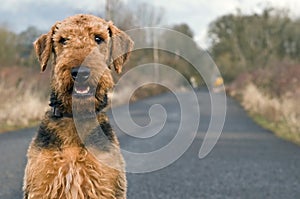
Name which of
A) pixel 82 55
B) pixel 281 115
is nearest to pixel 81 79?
pixel 82 55

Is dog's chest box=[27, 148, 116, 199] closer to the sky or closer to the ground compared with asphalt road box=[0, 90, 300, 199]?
closer to the sky

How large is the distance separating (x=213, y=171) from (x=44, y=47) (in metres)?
4.82

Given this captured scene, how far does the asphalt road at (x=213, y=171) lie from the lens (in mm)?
6512

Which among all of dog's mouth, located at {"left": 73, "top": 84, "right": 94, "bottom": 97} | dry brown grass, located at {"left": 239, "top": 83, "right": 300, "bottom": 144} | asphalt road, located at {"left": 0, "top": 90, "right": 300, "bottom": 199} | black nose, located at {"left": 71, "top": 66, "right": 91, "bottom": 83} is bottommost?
asphalt road, located at {"left": 0, "top": 90, "right": 300, "bottom": 199}

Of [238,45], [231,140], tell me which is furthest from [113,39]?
[238,45]

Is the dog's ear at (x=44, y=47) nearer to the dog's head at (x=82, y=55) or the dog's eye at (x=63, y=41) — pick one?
the dog's head at (x=82, y=55)

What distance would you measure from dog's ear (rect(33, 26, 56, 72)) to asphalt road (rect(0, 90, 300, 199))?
2.49 metres

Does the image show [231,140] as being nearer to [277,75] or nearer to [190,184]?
[190,184]

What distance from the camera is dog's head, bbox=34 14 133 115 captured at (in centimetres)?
365

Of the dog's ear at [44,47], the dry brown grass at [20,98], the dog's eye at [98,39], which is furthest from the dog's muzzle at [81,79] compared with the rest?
the dry brown grass at [20,98]

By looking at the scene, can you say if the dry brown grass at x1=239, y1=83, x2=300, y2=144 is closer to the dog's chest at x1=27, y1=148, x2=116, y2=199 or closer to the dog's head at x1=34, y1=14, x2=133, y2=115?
the dog's head at x1=34, y1=14, x2=133, y2=115

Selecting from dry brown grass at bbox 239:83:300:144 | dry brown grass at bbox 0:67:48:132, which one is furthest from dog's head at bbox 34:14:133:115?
dry brown grass at bbox 0:67:48:132

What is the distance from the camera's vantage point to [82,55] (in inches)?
150

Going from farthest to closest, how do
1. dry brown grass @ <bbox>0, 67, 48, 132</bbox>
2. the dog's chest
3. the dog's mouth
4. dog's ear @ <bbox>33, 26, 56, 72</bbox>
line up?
dry brown grass @ <bbox>0, 67, 48, 132</bbox> < dog's ear @ <bbox>33, 26, 56, 72</bbox> < the dog's mouth < the dog's chest
